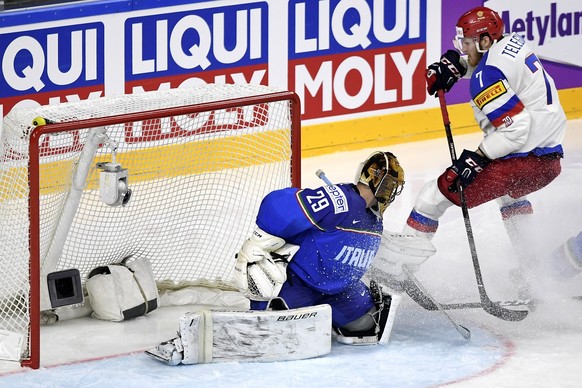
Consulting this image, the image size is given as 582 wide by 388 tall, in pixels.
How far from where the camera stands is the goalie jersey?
5.45 meters

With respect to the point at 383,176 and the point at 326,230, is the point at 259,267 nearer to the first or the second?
the point at 326,230

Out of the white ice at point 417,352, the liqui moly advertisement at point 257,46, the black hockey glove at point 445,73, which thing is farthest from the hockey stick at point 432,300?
the liqui moly advertisement at point 257,46

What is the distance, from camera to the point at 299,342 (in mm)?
5512

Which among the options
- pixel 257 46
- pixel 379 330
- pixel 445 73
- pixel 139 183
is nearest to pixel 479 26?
pixel 445 73

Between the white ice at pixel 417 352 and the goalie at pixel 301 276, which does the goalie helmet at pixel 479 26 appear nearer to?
the white ice at pixel 417 352

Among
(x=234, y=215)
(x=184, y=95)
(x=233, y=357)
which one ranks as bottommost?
(x=233, y=357)

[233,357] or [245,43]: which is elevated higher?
[245,43]

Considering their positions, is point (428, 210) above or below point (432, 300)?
above

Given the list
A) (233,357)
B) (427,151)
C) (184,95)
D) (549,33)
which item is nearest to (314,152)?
(427,151)

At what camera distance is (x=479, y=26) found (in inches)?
251

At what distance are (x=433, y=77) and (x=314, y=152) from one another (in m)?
2.18

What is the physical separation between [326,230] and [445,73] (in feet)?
4.28

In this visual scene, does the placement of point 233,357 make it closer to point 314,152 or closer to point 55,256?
point 55,256

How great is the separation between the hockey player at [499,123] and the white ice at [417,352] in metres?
0.34
